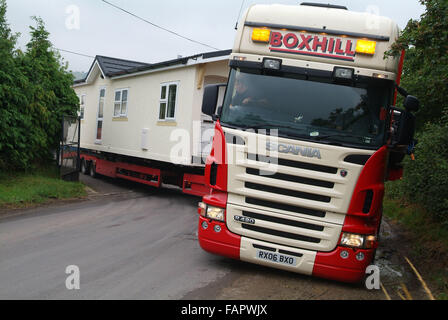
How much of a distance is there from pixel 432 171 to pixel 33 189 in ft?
31.2

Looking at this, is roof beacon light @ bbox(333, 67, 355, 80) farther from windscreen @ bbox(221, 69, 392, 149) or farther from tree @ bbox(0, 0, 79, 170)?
tree @ bbox(0, 0, 79, 170)

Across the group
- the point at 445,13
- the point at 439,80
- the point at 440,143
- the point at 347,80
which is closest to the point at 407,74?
the point at 440,143

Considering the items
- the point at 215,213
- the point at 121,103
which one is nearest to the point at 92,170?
the point at 121,103

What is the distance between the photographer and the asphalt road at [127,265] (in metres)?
5.29

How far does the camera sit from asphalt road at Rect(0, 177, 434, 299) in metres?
5.29

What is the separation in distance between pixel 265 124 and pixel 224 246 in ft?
5.64

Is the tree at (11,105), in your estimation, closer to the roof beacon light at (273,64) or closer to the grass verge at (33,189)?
the grass verge at (33,189)

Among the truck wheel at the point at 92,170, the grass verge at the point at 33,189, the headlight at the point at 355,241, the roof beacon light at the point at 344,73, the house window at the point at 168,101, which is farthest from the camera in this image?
the truck wheel at the point at 92,170

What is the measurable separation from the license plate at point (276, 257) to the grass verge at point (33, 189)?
275 inches

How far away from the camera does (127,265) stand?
20.6ft

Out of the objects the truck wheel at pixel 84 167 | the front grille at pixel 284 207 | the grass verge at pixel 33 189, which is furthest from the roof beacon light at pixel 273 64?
the truck wheel at pixel 84 167

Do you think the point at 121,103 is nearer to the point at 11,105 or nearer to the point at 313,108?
the point at 11,105

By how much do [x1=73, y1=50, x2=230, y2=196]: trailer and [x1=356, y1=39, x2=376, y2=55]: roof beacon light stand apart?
3857 mm

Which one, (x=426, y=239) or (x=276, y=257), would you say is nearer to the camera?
(x=276, y=257)
